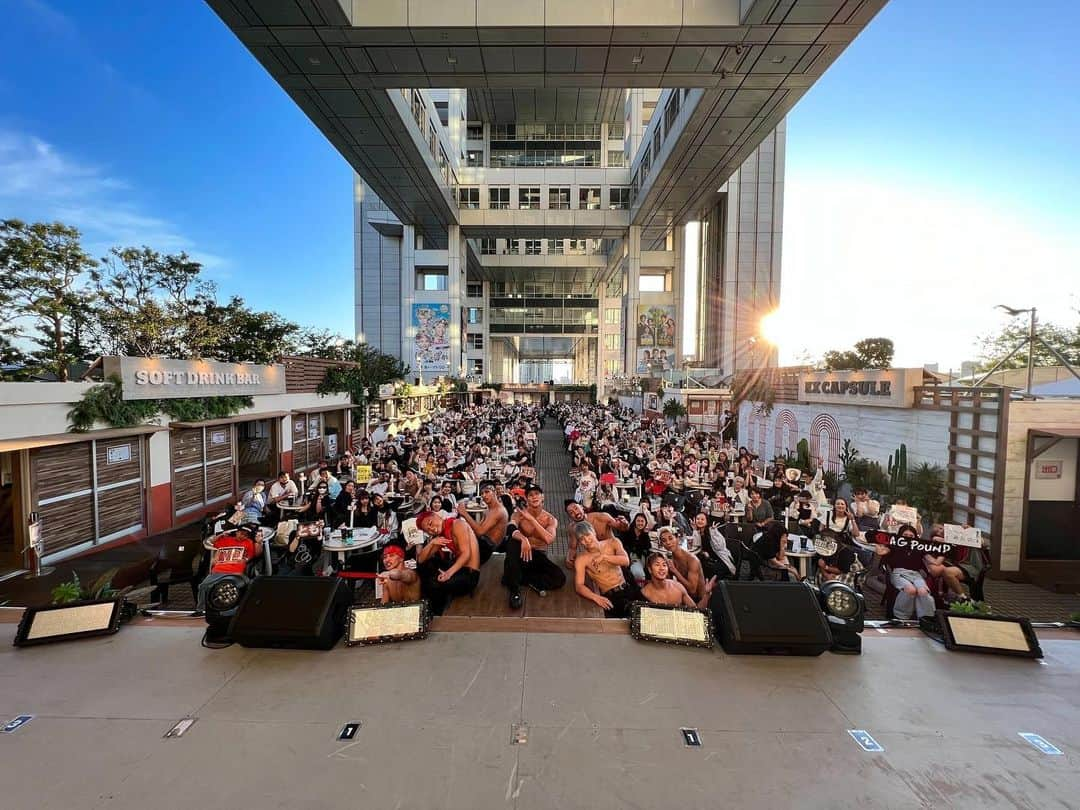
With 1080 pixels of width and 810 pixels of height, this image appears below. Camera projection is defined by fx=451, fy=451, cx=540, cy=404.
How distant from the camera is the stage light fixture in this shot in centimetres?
383

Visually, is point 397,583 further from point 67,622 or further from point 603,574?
point 67,622

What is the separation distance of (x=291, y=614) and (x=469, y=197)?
38.9m

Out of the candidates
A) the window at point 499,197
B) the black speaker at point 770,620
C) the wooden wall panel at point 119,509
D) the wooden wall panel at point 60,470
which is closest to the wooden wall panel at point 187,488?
the wooden wall panel at point 119,509

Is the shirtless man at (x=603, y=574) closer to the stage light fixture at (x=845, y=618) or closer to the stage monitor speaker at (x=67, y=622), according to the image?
the stage light fixture at (x=845, y=618)

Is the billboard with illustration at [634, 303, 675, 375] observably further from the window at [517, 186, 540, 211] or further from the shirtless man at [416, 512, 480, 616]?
the shirtless man at [416, 512, 480, 616]

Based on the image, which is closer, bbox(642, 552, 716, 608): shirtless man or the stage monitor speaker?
the stage monitor speaker

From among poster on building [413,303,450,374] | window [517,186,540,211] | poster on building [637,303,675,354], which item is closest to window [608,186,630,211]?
window [517,186,540,211]

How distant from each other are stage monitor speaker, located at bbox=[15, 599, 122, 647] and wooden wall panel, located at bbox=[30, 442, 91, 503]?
5.24m

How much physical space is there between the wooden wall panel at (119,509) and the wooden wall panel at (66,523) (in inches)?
7.2

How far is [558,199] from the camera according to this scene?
123ft

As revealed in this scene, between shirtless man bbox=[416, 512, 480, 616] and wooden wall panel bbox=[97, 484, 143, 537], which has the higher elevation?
shirtless man bbox=[416, 512, 480, 616]

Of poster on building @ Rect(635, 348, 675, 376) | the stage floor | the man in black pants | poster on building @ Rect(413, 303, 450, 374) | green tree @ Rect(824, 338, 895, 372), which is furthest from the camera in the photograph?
green tree @ Rect(824, 338, 895, 372)

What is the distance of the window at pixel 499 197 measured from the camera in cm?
3756

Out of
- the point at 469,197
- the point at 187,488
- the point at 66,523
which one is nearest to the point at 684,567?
the point at 66,523
